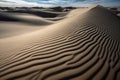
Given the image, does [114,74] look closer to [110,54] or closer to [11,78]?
[110,54]

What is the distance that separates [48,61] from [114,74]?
1453 mm

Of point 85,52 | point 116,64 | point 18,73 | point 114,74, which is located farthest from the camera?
point 85,52

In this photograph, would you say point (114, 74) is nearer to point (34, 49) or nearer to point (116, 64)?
point (116, 64)

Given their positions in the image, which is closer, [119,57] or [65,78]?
[65,78]

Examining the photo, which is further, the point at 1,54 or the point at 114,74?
the point at 1,54

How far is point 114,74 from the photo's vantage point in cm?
313

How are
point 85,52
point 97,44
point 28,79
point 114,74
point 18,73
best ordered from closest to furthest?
point 28,79 → point 18,73 → point 114,74 → point 85,52 → point 97,44

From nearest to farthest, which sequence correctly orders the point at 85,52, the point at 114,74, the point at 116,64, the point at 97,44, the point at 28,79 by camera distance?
the point at 28,79 → the point at 114,74 → the point at 116,64 → the point at 85,52 → the point at 97,44

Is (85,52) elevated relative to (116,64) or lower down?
elevated

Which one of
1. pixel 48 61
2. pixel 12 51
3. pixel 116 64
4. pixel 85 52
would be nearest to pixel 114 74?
pixel 116 64

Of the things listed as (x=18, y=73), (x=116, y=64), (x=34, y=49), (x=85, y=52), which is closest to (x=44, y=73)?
(x=18, y=73)

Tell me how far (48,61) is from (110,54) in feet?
6.08

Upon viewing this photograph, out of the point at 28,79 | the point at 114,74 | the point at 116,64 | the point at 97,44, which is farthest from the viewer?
the point at 97,44

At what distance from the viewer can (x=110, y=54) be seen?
408 centimetres
